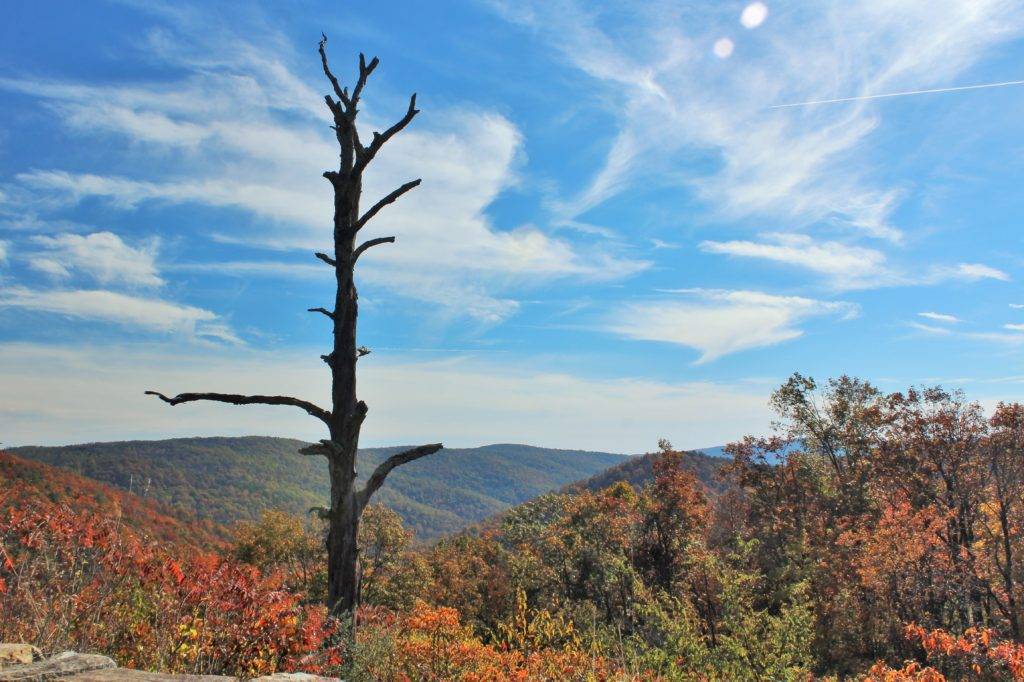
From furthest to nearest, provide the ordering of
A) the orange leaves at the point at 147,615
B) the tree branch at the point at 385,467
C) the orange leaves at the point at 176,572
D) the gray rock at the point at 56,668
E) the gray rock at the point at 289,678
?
1. the tree branch at the point at 385,467
2. the orange leaves at the point at 176,572
3. the orange leaves at the point at 147,615
4. the gray rock at the point at 289,678
5. the gray rock at the point at 56,668

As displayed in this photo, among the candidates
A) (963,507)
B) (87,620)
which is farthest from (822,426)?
(87,620)

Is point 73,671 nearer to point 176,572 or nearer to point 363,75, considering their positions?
point 176,572

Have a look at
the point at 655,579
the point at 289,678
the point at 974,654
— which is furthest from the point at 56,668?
the point at 655,579

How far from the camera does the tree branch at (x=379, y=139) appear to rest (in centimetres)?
817

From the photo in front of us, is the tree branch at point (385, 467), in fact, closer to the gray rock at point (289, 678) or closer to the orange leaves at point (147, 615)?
the orange leaves at point (147, 615)

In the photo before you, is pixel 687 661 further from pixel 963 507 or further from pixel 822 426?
pixel 822 426

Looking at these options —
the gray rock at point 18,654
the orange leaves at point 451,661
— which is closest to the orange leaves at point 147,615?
the orange leaves at point 451,661

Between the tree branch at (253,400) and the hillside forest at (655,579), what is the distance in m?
1.35

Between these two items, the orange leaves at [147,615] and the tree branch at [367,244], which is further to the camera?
the tree branch at [367,244]

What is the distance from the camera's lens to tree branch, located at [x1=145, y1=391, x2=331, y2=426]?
721 cm

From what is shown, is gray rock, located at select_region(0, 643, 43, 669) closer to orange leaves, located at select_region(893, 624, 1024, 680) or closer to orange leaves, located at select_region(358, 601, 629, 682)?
orange leaves, located at select_region(358, 601, 629, 682)

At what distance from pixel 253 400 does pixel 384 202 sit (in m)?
3.16

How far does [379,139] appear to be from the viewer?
322 inches

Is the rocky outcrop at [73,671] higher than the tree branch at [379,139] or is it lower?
lower
